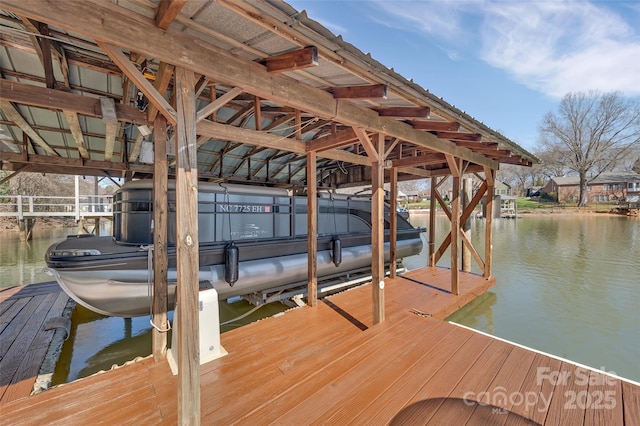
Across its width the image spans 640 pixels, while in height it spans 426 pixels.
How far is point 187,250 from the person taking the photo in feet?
5.13

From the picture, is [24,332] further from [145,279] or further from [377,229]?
[377,229]

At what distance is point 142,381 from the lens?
2.16 metres

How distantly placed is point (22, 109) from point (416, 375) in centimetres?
574

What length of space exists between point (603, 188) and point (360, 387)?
4703cm

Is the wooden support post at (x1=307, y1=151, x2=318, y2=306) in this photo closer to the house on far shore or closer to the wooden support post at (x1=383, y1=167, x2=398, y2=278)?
the wooden support post at (x1=383, y1=167, x2=398, y2=278)

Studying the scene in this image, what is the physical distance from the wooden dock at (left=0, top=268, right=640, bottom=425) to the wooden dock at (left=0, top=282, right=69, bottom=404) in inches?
27.2

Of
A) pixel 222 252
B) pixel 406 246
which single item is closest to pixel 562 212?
pixel 406 246

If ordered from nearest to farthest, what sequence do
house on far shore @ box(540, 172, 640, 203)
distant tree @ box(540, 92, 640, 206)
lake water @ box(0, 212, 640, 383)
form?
lake water @ box(0, 212, 640, 383), distant tree @ box(540, 92, 640, 206), house on far shore @ box(540, 172, 640, 203)

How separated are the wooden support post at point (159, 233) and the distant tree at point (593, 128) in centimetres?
3999

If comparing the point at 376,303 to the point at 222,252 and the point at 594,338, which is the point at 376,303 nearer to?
the point at 222,252

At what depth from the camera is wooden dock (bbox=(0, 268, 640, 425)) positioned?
1.78 metres

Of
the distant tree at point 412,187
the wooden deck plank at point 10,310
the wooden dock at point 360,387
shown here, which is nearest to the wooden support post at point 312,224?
the wooden dock at point 360,387

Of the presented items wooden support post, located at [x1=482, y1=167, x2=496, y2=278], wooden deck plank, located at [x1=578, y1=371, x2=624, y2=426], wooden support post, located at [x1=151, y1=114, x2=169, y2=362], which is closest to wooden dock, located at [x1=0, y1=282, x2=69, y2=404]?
wooden support post, located at [x1=151, y1=114, x2=169, y2=362]

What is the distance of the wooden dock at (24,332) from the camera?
95.2 inches
